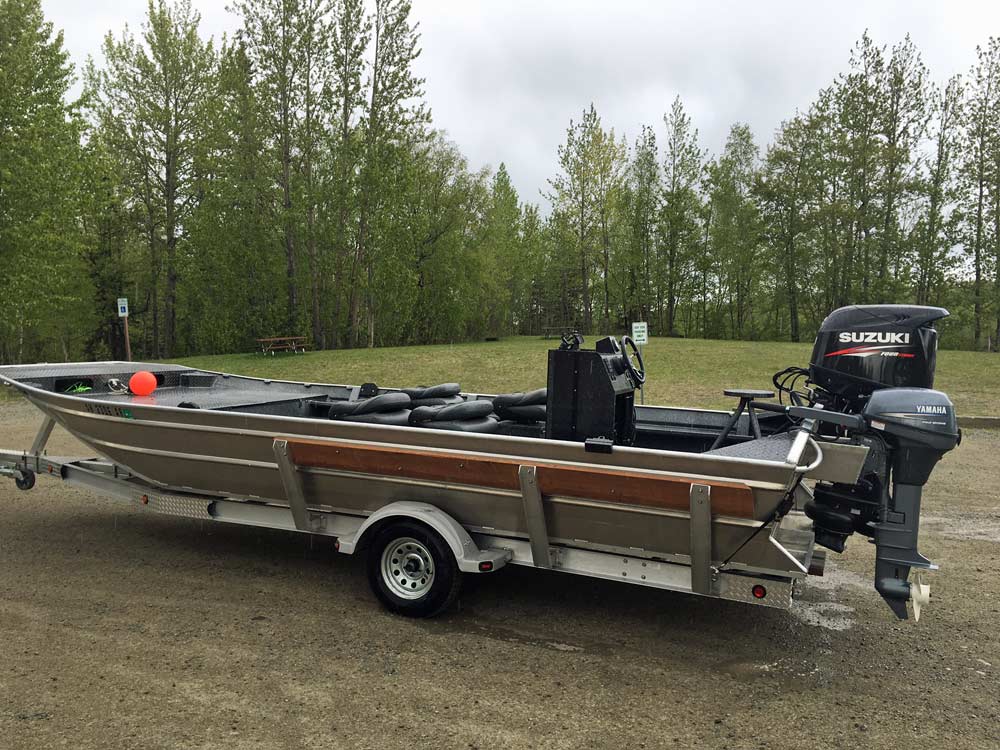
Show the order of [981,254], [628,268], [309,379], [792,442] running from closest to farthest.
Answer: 1. [792,442]
2. [309,379]
3. [981,254]
4. [628,268]

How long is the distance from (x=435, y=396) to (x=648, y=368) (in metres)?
14.3

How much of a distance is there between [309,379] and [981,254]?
2895 cm

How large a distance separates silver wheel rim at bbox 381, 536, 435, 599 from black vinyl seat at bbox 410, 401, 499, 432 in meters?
0.83

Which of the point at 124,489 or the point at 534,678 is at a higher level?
the point at 124,489

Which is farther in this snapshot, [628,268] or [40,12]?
[628,268]

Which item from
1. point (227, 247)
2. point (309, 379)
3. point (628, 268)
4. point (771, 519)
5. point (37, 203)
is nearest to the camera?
point (771, 519)

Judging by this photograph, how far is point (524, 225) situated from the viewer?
4625cm

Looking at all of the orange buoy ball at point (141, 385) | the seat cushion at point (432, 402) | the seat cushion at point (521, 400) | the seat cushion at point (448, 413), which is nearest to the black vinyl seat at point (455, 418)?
the seat cushion at point (448, 413)

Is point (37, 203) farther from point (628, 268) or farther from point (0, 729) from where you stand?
point (628, 268)

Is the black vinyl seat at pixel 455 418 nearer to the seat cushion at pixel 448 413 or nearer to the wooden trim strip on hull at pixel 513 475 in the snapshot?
the seat cushion at pixel 448 413

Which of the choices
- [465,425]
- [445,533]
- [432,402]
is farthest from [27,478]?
[445,533]

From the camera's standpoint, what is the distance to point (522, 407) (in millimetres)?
5367

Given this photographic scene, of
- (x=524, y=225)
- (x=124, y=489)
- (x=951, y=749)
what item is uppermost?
(x=524, y=225)

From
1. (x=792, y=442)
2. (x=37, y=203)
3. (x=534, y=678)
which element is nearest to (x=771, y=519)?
(x=792, y=442)
